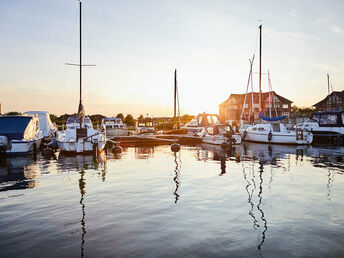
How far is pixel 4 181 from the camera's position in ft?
40.3

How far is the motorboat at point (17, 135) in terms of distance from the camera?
20981mm

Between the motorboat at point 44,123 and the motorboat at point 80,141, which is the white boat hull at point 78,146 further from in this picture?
the motorboat at point 44,123

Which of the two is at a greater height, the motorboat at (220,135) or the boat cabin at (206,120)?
the boat cabin at (206,120)

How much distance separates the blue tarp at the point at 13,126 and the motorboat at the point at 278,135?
81.5ft

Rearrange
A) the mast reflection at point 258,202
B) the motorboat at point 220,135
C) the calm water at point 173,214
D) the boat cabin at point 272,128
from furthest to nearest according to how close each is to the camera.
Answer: the boat cabin at point 272,128
the motorboat at point 220,135
the mast reflection at point 258,202
the calm water at point 173,214

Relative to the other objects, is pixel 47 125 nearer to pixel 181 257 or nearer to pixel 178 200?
pixel 178 200

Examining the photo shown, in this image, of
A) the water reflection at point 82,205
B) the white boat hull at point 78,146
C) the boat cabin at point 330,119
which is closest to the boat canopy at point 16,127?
the white boat hull at point 78,146

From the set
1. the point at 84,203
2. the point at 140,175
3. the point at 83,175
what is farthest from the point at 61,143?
the point at 84,203

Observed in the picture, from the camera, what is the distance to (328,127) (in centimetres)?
3591

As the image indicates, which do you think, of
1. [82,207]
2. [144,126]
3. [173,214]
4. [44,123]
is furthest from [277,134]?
[44,123]

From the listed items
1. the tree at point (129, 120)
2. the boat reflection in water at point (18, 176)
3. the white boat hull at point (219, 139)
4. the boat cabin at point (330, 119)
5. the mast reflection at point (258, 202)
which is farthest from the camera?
the tree at point (129, 120)

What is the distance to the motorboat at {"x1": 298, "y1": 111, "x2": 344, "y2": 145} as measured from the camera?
33469 mm

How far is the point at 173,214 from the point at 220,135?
22.8m

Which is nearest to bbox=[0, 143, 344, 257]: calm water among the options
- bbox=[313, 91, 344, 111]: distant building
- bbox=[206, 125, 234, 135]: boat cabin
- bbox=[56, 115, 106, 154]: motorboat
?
bbox=[56, 115, 106, 154]: motorboat
